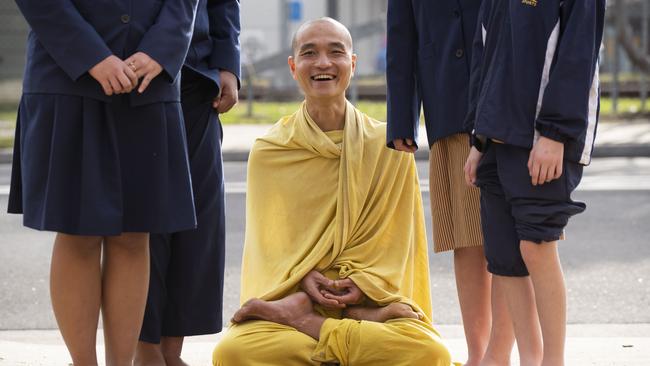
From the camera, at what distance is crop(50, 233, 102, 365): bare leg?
3.69 m

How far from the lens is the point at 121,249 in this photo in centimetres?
376

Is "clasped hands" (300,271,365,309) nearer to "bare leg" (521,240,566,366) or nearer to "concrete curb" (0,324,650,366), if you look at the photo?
"concrete curb" (0,324,650,366)

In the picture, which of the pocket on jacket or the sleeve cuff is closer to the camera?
the sleeve cuff

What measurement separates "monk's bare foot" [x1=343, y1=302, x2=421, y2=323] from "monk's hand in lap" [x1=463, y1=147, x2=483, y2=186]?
1.83 ft

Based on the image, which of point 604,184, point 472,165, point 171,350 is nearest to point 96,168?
point 171,350

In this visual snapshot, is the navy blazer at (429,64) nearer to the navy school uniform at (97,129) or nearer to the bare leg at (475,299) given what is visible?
the bare leg at (475,299)

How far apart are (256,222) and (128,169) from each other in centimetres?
88

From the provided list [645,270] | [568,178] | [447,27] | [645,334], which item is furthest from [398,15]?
[645,270]

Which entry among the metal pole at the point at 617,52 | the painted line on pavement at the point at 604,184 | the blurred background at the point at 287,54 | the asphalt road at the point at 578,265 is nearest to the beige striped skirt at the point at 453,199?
the asphalt road at the point at 578,265

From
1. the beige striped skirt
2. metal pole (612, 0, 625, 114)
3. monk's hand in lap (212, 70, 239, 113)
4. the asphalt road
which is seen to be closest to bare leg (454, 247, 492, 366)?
the beige striped skirt

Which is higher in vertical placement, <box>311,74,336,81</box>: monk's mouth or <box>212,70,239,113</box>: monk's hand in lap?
<box>311,74,336,81</box>: monk's mouth

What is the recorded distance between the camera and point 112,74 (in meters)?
3.57

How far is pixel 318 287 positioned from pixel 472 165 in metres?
0.76

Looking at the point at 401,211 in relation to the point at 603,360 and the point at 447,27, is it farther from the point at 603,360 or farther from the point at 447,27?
the point at 603,360
